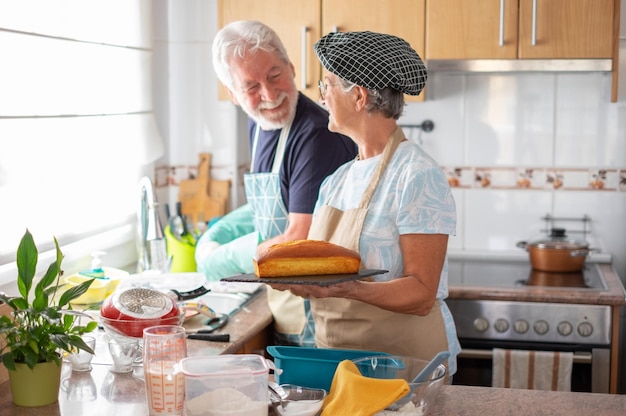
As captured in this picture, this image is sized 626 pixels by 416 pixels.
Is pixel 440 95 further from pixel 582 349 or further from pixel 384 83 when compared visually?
pixel 384 83

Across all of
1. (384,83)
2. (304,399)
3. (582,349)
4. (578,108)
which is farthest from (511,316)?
(304,399)

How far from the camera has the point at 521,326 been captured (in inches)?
113

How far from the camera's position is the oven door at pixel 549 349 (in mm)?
2824

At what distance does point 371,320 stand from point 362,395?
532 millimetres

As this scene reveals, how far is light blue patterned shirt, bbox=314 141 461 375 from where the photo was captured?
191 cm

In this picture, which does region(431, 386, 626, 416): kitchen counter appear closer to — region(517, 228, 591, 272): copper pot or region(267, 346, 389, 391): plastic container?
region(267, 346, 389, 391): plastic container

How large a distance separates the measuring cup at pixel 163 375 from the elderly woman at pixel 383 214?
334 mm

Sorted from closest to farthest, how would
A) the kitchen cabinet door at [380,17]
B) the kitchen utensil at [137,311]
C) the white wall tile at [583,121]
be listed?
the kitchen utensil at [137,311] < the kitchen cabinet door at [380,17] < the white wall tile at [583,121]

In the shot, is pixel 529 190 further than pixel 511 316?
Yes

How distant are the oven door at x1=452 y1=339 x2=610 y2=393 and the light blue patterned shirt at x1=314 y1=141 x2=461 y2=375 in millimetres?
848

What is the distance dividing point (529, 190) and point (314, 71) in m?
0.97

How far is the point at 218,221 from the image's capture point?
2988 millimetres

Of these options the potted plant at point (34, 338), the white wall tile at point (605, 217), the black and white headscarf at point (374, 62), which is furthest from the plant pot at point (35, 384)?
the white wall tile at point (605, 217)

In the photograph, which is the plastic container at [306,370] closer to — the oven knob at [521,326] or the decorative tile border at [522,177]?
the oven knob at [521,326]
